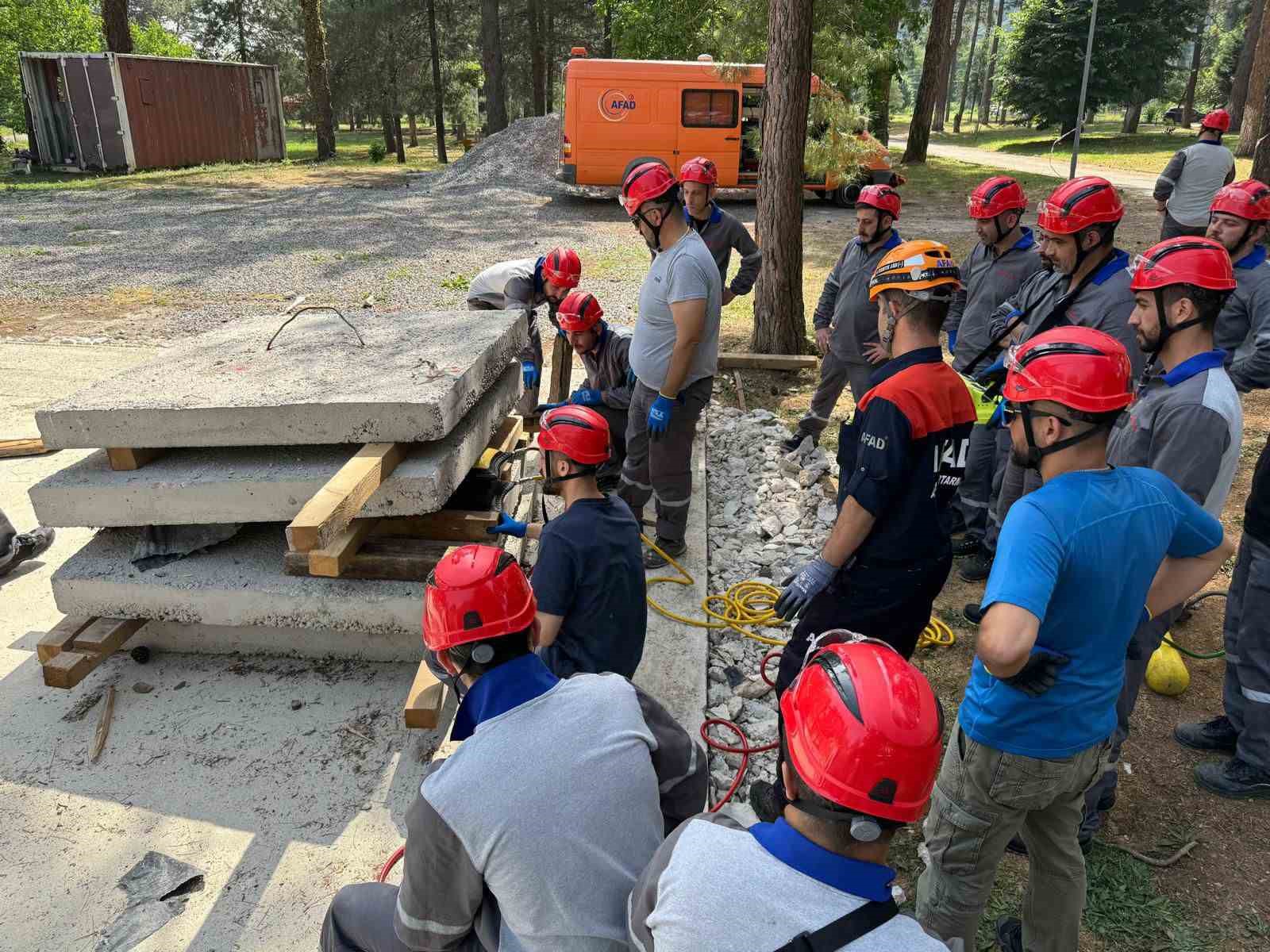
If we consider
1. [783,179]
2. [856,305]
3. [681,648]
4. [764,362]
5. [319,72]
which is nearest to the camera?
[681,648]

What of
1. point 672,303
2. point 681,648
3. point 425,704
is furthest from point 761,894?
point 672,303

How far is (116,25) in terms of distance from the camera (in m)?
22.9

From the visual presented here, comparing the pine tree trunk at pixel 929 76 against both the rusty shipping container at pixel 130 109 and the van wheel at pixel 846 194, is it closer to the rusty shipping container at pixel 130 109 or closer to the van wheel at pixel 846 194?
the van wheel at pixel 846 194

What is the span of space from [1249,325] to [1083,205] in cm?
145

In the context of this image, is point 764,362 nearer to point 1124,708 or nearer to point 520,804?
point 1124,708

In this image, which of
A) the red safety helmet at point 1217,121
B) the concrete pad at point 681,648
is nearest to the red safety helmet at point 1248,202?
the concrete pad at point 681,648

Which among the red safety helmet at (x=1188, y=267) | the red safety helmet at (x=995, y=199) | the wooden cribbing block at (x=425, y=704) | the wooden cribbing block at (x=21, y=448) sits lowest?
the wooden cribbing block at (x=21, y=448)

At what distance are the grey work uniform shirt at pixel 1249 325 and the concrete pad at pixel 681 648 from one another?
2.90 meters

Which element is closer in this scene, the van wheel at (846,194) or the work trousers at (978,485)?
the work trousers at (978,485)

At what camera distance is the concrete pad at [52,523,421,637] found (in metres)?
3.96

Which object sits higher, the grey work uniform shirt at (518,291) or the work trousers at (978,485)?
the grey work uniform shirt at (518,291)

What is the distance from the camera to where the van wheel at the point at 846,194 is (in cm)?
1902

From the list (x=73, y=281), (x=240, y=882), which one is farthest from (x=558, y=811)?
(x=73, y=281)

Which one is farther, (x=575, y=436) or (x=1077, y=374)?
(x=575, y=436)
